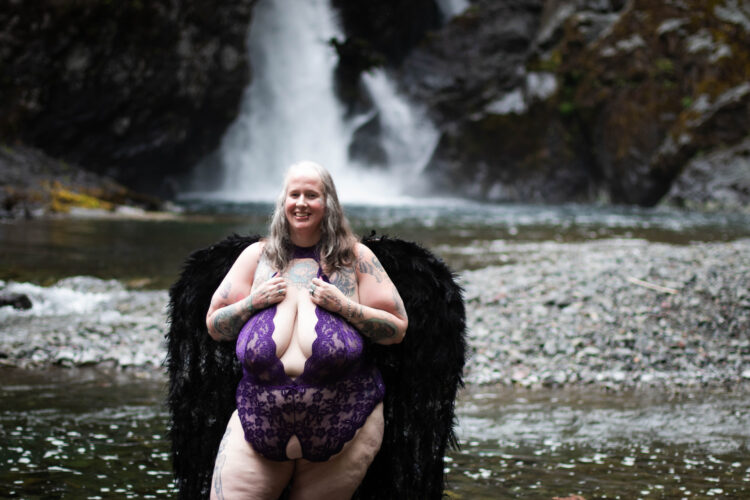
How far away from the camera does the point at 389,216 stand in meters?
Answer: 28.9

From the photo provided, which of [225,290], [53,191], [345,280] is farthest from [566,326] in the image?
[53,191]

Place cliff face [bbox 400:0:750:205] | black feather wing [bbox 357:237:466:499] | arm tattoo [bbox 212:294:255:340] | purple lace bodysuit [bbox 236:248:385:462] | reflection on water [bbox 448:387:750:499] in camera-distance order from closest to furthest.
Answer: purple lace bodysuit [bbox 236:248:385:462], arm tattoo [bbox 212:294:255:340], black feather wing [bbox 357:237:466:499], reflection on water [bbox 448:387:750:499], cliff face [bbox 400:0:750:205]

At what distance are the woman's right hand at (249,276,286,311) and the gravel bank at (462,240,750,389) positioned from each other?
4.62 meters

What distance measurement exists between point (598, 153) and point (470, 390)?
3380cm

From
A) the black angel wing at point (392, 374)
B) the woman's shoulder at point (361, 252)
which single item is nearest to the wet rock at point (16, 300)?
the black angel wing at point (392, 374)

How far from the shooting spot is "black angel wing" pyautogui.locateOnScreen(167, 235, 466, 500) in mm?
3273

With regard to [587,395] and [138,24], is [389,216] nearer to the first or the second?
[138,24]

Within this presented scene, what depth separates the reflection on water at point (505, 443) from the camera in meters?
4.38

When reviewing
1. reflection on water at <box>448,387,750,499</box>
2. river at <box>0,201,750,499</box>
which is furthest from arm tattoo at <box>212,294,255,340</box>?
reflection on water at <box>448,387,750,499</box>

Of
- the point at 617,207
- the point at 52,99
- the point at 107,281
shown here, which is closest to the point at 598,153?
the point at 617,207

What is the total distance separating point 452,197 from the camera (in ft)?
146

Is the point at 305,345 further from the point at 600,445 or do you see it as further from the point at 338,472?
the point at 600,445

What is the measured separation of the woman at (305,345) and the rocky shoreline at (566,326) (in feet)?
14.3

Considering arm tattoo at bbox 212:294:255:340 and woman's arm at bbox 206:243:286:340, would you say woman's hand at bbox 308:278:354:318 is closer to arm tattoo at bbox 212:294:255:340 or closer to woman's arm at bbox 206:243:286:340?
woman's arm at bbox 206:243:286:340
